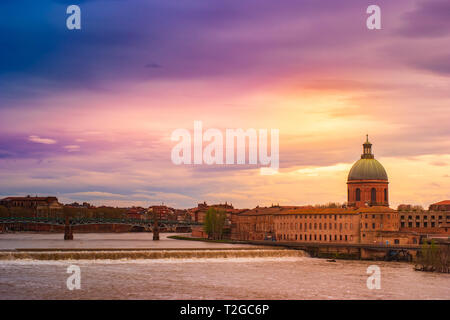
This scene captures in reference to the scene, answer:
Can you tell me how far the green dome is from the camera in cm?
12169

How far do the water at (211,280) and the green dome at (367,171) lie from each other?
4797 cm

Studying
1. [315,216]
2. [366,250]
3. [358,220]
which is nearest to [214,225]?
[315,216]

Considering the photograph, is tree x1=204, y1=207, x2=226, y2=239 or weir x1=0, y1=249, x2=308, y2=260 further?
tree x1=204, y1=207, x2=226, y2=239

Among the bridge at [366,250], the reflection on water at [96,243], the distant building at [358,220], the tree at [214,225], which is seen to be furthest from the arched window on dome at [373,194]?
the bridge at [366,250]

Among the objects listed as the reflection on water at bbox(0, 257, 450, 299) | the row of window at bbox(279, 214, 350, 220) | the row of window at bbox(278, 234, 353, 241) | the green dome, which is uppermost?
the green dome

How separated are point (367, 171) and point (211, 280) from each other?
7016 centimetres

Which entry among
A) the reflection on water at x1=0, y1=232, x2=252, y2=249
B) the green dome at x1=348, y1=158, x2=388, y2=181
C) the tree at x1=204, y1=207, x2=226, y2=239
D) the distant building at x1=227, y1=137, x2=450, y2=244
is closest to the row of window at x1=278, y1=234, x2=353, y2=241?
the distant building at x1=227, y1=137, x2=450, y2=244

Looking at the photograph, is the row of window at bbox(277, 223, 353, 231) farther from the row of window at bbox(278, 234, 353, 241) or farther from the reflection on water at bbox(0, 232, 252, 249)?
the reflection on water at bbox(0, 232, 252, 249)

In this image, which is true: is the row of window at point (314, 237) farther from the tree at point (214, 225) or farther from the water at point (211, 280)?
the water at point (211, 280)

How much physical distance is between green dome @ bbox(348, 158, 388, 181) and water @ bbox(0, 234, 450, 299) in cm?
4797

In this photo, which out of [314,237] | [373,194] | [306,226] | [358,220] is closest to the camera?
[358,220]

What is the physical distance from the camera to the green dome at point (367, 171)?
399 feet

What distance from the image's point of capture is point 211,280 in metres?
56.4

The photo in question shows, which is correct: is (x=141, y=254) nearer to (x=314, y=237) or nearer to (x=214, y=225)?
(x=314, y=237)
